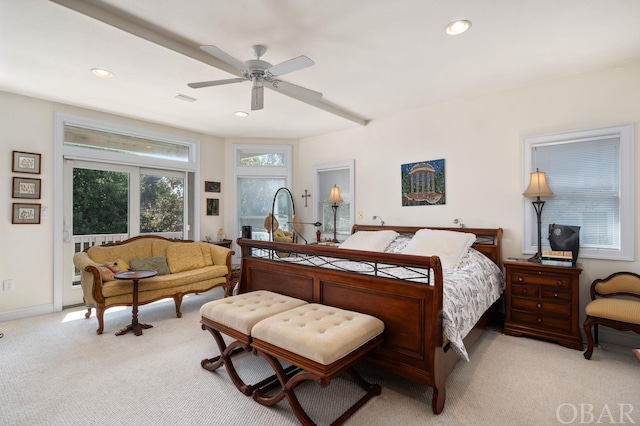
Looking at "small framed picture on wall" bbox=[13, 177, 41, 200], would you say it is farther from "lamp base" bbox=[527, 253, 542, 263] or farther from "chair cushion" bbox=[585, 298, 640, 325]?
"chair cushion" bbox=[585, 298, 640, 325]

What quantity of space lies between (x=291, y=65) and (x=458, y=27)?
1.32 meters

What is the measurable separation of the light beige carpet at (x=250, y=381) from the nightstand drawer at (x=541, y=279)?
0.58 metres

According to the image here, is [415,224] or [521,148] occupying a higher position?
[521,148]

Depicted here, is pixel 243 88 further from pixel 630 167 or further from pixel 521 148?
pixel 630 167

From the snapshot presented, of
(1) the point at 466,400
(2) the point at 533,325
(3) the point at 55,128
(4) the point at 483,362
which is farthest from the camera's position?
(3) the point at 55,128

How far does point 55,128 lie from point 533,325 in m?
6.05

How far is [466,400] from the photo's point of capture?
2168 mm

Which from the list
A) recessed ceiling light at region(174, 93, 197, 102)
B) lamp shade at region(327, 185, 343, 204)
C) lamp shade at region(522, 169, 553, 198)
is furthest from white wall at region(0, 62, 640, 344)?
recessed ceiling light at region(174, 93, 197, 102)

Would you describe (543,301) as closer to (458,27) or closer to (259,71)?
(458,27)

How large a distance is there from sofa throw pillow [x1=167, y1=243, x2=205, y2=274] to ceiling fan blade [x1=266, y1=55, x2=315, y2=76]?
294cm

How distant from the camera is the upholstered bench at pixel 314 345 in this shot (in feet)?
5.81

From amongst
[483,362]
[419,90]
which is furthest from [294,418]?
[419,90]

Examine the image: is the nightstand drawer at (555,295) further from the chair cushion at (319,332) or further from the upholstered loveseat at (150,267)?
the upholstered loveseat at (150,267)

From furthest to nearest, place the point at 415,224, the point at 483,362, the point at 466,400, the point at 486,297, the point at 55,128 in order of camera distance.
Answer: the point at 415,224, the point at 55,128, the point at 486,297, the point at 483,362, the point at 466,400
